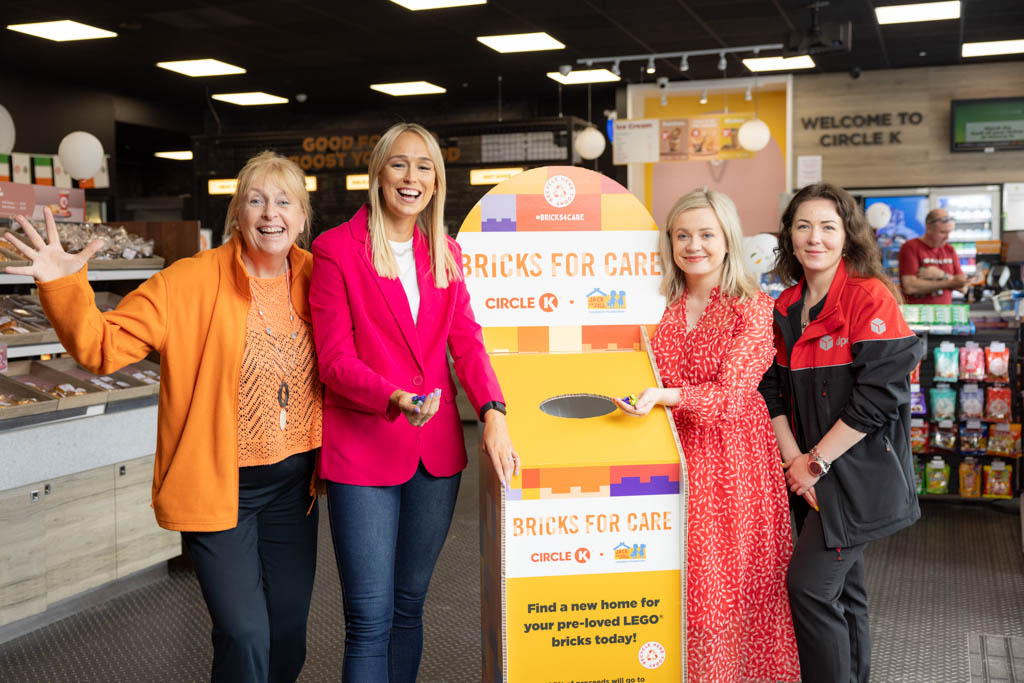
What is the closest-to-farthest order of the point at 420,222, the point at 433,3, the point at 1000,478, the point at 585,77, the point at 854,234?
the point at 420,222, the point at 854,234, the point at 1000,478, the point at 433,3, the point at 585,77

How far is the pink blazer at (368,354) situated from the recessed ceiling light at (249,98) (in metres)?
10.9

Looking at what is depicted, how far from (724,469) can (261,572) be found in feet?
3.76

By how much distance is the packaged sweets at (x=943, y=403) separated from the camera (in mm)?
5297

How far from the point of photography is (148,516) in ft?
13.5

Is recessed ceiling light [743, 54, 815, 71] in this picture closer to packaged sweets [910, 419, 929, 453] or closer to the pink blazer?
packaged sweets [910, 419, 929, 453]

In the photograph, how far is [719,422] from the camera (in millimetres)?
2307

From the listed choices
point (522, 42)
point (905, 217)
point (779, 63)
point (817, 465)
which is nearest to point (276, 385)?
point (817, 465)

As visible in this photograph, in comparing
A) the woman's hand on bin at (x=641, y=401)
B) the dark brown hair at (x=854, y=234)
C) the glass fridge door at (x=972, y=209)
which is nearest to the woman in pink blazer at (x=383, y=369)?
the woman's hand on bin at (x=641, y=401)

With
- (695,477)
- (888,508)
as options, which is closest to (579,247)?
(695,477)

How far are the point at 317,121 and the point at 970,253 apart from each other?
888 cm

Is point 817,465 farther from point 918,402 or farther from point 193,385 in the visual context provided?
point 918,402

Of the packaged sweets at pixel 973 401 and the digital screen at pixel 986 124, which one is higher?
the digital screen at pixel 986 124

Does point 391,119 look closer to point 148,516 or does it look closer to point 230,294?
point 148,516

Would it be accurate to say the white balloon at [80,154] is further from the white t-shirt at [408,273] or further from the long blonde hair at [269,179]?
the white t-shirt at [408,273]
